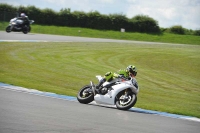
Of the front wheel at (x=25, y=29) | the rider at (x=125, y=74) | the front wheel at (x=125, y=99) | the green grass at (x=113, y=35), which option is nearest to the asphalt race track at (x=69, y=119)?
the front wheel at (x=125, y=99)

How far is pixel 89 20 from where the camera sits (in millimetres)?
58594

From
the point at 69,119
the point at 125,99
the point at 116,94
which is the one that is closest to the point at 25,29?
the point at 116,94

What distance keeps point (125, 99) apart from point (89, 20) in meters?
46.6

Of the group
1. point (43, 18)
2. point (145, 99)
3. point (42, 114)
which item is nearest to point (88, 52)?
point (145, 99)

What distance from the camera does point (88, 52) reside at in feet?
98.9

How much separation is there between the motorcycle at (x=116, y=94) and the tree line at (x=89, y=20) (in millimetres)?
40254

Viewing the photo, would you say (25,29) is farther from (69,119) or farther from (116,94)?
(69,119)

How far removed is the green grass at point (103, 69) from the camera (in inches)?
665

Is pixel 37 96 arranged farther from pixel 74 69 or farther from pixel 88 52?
pixel 88 52

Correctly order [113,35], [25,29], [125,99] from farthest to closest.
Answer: [113,35] → [25,29] → [125,99]

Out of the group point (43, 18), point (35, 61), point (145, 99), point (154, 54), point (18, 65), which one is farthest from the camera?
point (43, 18)

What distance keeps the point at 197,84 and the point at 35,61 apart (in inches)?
331

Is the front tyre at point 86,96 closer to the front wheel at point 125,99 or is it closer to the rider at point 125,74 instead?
the rider at point 125,74

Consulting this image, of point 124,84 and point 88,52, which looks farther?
point 88,52
